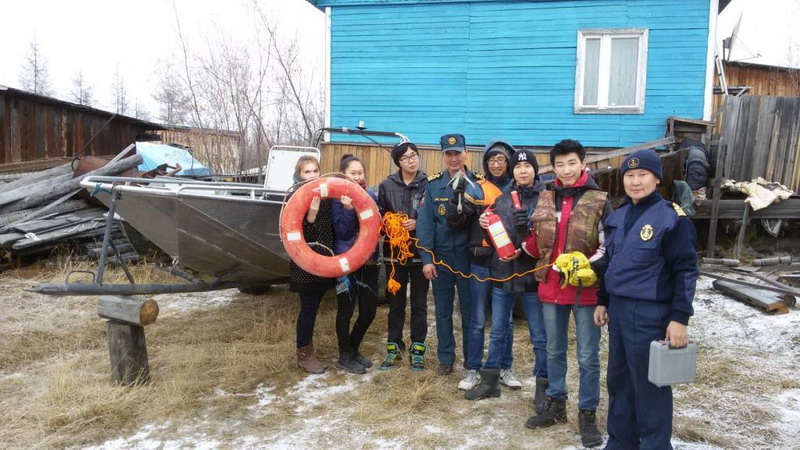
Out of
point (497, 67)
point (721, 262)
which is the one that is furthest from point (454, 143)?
point (497, 67)

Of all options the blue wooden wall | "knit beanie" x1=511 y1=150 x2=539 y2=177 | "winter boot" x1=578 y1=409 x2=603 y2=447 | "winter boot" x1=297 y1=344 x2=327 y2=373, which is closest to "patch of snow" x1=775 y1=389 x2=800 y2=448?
"winter boot" x1=578 y1=409 x2=603 y2=447

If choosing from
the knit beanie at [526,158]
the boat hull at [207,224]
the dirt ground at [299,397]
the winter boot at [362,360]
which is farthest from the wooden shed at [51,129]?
the knit beanie at [526,158]

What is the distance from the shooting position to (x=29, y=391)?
351 cm

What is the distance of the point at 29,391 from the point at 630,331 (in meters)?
3.59

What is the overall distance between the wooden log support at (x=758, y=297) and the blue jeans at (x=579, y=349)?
9.87 ft

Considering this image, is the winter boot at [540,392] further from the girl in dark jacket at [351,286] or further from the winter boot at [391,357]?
the girl in dark jacket at [351,286]

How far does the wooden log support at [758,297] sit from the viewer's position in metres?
4.87

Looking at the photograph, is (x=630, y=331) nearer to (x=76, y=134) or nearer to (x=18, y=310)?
(x=18, y=310)

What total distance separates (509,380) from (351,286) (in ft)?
4.08

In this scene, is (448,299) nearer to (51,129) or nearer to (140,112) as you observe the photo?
(51,129)

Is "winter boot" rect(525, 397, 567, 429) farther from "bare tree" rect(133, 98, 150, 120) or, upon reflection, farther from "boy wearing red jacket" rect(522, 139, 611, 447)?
"bare tree" rect(133, 98, 150, 120)

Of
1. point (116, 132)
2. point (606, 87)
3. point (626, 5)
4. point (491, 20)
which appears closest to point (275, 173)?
point (491, 20)

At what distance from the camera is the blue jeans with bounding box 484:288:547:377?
3199 millimetres

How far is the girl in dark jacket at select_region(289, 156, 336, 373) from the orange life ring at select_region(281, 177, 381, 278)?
0.13 metres
